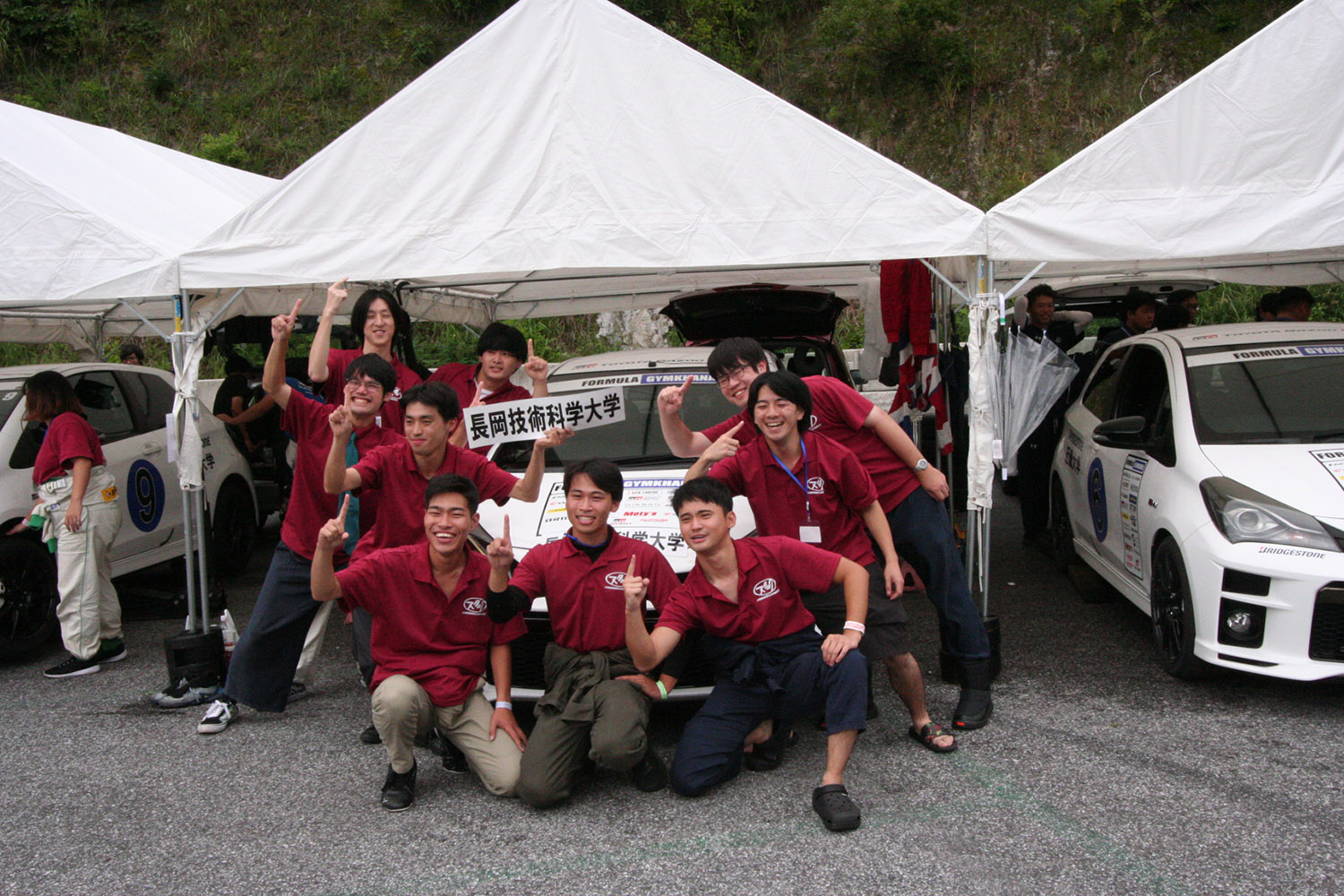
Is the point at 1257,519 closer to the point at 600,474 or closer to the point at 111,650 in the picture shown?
the point at 600,474

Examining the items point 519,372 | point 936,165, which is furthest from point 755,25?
point 519,372

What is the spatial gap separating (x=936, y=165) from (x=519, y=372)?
16.3 metres

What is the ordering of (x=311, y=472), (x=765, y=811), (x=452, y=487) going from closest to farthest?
(x=765, y=811) → (x=452, y=487) → (x=311, y=472)

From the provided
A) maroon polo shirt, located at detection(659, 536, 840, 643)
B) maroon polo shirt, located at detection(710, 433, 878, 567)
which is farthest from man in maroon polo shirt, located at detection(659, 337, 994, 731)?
maroon polo shirt, located at detection(659, 536, 840, 643)

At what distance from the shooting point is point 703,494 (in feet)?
11.3

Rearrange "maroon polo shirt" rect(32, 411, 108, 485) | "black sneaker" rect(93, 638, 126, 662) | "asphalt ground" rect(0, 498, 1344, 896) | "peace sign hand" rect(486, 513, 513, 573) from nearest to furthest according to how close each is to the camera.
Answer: "asphalt ground" rect(0, 498, 1344, 896) < "peace sign hand" rect(486, 513, 513, 573) < "maroon polo shirt" rect(32, 411, 108, 485) < "black sneaker" rect(93, 638, 126, 662)

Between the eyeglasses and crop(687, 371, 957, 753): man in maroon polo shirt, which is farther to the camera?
the eyeglasses

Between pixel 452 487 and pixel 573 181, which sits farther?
pixel 573 181

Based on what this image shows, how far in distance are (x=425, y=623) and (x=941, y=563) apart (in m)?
2.08

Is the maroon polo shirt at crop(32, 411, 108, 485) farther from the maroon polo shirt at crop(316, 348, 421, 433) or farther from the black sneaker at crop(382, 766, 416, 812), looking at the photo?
the black sneaker at crop(382, 766, 416, 812)

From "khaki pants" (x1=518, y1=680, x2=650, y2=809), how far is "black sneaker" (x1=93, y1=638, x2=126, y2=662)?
320 cm

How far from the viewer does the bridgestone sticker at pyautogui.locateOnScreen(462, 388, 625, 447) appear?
13.4ft

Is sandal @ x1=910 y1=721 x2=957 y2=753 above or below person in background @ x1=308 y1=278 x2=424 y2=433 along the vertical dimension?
below

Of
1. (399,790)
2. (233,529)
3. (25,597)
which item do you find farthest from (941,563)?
(233,529)
